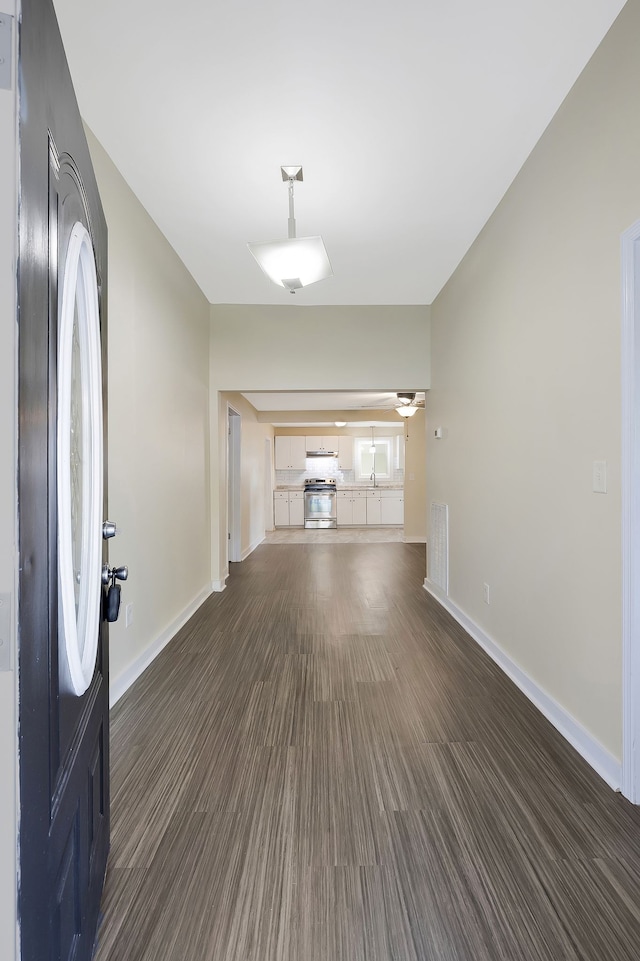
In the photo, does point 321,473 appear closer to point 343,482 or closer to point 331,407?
point 343,482

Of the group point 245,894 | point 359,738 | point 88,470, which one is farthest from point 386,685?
point 88,470

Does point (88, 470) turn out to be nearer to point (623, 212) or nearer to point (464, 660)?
point (623, 212)

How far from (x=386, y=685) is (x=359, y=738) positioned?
1.94 feet

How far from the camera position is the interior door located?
736mm

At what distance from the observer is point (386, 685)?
276 centimetres

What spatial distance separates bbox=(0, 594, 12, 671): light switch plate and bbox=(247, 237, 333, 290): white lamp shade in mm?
2409

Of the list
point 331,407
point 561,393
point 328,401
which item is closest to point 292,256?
point 561,393

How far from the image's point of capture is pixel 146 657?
10.0ft

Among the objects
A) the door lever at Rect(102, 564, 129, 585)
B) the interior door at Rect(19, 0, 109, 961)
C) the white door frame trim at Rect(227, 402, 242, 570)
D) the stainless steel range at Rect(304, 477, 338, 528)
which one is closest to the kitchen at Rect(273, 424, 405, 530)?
the stainless steel range at Rect(304, 477, 338, 528)

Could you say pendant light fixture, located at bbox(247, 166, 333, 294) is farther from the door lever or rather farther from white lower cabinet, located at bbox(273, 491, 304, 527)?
white lower cabinet, located at bbox(273, 491, 304, 527)

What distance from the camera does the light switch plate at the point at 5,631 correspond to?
0.70 meters

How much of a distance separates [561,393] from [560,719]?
1.47 meters

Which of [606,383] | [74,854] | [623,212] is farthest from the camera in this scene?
[606,383]

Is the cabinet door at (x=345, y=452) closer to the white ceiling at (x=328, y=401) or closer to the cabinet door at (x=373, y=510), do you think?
the cabinet door at (x=373, y=510)
